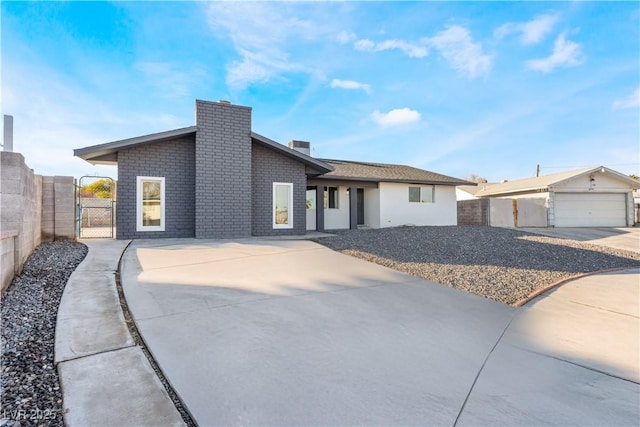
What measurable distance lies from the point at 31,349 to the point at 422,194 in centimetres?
1567

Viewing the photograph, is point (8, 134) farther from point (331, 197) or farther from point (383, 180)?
point (383, 180)

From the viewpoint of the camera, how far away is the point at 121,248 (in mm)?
6871

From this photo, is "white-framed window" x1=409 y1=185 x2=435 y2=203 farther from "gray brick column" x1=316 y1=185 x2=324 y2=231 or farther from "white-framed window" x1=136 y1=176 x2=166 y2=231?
"white-framed window" x1=136 y1=176 x2=166 y2=231

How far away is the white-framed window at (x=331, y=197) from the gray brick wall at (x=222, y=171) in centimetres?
539

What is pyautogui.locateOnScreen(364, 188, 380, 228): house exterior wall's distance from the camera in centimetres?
1459

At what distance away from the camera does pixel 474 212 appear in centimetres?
1803

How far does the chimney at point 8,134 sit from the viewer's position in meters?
4.83

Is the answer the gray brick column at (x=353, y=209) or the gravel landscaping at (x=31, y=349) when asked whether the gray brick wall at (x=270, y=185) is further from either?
the gravel landscaping at (x=31, y=349)

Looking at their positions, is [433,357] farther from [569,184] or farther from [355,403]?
[569,184]

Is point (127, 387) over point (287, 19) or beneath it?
beneath

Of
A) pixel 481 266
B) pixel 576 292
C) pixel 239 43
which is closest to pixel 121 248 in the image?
pixel 239 43

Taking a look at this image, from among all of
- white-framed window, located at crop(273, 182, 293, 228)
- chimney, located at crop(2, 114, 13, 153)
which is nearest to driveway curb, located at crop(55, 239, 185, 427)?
chimney, located at crop(2, 114, 13, 153)

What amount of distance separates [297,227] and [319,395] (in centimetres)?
920

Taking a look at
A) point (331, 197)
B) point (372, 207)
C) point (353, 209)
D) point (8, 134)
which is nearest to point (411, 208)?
point (372, 207)
